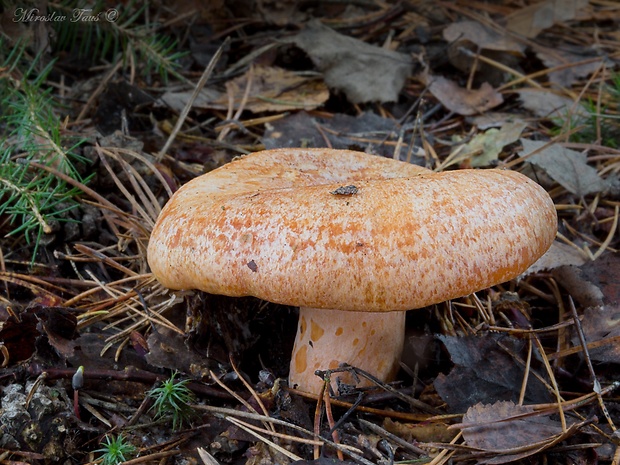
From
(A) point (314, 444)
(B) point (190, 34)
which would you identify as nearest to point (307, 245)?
(A) point (314, 444)

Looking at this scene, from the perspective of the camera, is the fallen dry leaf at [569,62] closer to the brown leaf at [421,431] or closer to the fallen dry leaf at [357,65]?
the fallen dry leaf at [357,65]

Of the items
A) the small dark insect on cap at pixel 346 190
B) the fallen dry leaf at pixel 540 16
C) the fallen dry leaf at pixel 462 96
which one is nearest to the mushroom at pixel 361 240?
the small dark insect on cap at pixel 346 190

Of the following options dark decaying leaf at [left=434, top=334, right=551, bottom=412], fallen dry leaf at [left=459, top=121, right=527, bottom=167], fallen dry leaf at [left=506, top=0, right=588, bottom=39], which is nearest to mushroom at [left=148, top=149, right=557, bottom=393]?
dark decaying leaf at [left=434, top=334, right=551, bottom=412]

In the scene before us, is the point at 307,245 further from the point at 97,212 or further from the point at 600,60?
the point at 600,60

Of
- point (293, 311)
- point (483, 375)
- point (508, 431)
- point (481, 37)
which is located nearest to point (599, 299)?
point (483, 375)

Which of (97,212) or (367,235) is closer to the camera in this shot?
(367,235)
